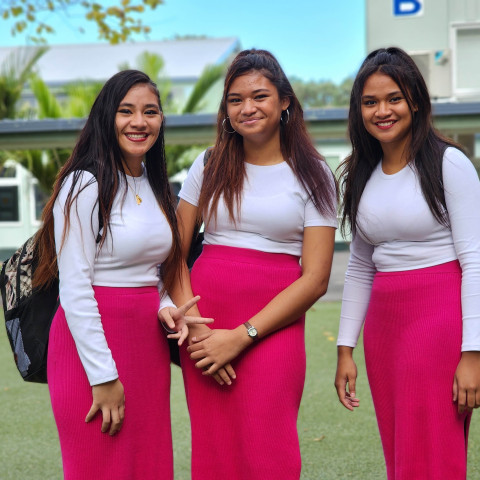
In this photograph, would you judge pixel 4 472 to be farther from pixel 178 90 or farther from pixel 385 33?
pixel 178 90

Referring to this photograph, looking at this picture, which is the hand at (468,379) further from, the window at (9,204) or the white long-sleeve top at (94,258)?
the window at (9,204)

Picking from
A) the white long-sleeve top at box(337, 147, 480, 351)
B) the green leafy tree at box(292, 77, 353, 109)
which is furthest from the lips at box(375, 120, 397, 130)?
the green leafy tree at box(292, 77, 353, 109)

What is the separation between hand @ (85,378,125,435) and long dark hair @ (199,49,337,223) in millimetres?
712

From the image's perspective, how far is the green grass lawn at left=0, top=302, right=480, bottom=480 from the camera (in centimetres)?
427

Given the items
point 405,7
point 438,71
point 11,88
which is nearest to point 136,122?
point 438,71

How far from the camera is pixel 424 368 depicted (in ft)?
8.37

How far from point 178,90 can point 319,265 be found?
72.6ft

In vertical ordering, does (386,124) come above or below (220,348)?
above

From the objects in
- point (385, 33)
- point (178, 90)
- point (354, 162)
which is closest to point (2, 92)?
point (385, 33)

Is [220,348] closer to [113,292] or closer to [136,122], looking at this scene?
[113,292]

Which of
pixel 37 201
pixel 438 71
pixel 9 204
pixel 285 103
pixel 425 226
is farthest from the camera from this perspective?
pixel 9 204

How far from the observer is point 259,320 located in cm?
263

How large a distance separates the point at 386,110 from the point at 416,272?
59 centimetres

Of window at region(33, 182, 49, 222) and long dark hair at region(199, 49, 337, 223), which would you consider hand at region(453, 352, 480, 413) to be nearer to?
long dark hair at region(199, 49, 337, 223)
